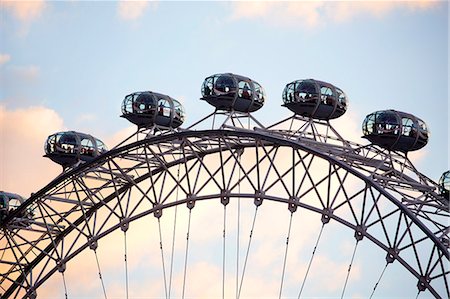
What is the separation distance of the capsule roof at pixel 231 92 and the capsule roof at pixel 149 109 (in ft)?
11.3

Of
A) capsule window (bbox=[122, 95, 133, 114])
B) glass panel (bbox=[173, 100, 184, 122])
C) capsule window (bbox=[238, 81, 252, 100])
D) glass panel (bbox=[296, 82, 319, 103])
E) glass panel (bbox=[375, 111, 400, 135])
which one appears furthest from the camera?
glass panel (bbox=[173, 100, 184, 122])

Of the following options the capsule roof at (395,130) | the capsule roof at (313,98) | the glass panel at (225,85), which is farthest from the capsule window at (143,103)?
the capsule roof at (395,130)

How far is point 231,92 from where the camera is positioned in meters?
48.3

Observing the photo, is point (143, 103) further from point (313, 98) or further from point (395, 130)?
point (395, 130)

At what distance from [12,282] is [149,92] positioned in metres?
14.7

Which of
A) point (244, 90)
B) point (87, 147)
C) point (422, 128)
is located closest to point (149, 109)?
point (244, 90)

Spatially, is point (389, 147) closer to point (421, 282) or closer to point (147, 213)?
point (421, 282)

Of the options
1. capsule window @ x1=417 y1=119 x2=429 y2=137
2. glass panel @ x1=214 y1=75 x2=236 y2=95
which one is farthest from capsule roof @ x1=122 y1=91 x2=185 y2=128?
capsule window @ x1=417 y1=119 x2=429 y2=137

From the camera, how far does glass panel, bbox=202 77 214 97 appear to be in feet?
160

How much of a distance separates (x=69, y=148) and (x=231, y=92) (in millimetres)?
10771

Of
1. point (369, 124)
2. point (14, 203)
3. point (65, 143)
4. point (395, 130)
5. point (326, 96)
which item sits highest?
point (65, 143)

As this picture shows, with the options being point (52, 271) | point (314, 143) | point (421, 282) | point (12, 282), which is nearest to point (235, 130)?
point (314, 143)

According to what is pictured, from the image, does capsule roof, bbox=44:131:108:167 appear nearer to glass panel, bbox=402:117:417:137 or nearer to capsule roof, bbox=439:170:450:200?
glass panel, bbox=402:117:417:137

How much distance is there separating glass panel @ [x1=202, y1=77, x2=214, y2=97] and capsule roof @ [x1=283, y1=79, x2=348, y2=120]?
9.82 ft
